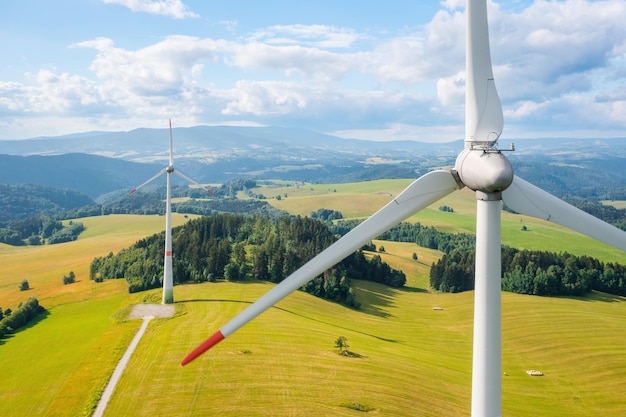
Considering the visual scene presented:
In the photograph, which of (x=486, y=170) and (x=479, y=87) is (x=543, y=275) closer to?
(x=479, y=87)

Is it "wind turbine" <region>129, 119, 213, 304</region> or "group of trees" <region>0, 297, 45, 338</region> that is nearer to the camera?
"group of trees" <region>0, 297, 45, 338</region>

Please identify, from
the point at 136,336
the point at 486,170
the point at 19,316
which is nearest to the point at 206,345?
the point at 486,170

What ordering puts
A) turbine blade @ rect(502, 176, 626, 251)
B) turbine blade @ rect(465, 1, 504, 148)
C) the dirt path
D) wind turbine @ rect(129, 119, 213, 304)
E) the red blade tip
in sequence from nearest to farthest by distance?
the red blade tip < turbine blade @ rect(502, 176, 626, 251) < turbine blade @ rect(465, 1, 504, 148) < the dirt path < wind turbine @ rect(129, 119, 213, 304)

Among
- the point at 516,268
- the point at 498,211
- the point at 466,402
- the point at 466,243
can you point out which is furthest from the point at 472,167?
the point at 466,243

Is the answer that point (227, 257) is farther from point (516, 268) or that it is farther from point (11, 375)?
point (516, 268)

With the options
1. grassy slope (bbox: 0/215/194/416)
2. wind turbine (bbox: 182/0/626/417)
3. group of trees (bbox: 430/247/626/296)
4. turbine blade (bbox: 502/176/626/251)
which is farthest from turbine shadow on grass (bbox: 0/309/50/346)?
group of trees (bbox: 430/247/626/296)

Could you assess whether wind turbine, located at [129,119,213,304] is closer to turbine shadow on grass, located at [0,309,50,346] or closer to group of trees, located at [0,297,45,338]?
turbine shadow on grass, located at [0,309,50,346]
